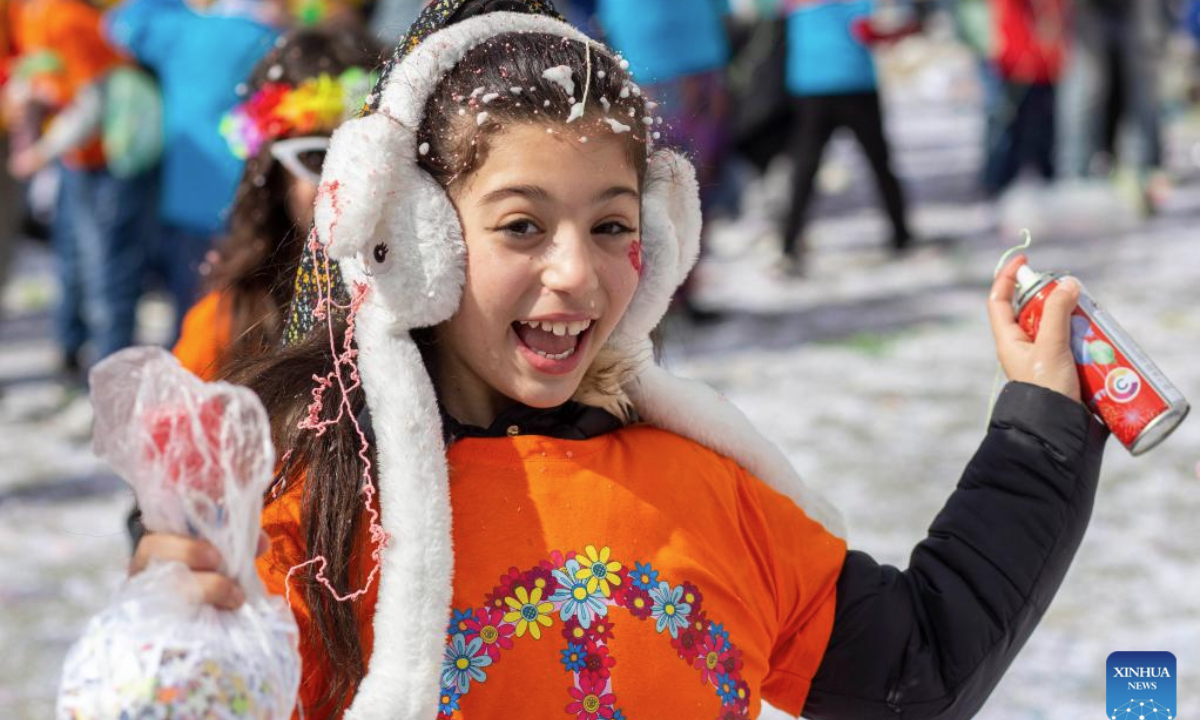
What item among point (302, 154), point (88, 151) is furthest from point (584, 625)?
point (88, 151)

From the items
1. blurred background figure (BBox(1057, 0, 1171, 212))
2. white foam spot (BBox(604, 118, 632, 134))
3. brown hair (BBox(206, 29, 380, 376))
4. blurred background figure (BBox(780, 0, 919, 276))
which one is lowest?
white foam spot (BBox(604, 118, 632, 134))

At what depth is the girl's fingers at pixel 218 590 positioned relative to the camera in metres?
1.39

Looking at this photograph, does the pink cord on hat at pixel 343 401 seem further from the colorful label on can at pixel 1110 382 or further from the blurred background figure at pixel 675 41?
the blurred background figure at pixel 675 41

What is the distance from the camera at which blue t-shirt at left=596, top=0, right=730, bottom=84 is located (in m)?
6.55

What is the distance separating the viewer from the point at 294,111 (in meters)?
3.17

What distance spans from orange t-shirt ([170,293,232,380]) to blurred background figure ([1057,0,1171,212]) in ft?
20.6

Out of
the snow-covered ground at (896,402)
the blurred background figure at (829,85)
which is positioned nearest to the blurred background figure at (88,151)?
the snow-covered ground at (896,402)

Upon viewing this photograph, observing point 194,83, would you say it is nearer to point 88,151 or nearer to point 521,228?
point 88,151

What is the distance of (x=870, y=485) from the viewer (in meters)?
5.00

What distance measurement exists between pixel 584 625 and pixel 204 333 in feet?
4.89

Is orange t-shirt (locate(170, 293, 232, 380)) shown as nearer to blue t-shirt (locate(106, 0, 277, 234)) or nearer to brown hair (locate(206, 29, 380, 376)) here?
brown hair (locate(206, 29, 380, 376))

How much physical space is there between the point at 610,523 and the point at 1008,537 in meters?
0.52

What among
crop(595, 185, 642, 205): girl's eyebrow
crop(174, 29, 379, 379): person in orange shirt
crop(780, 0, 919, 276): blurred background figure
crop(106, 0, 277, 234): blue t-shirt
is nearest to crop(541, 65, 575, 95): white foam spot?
crop(595, 185, 642, 205): girl's eyebrow

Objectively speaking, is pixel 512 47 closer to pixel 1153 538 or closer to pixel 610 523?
pixel 610 523
